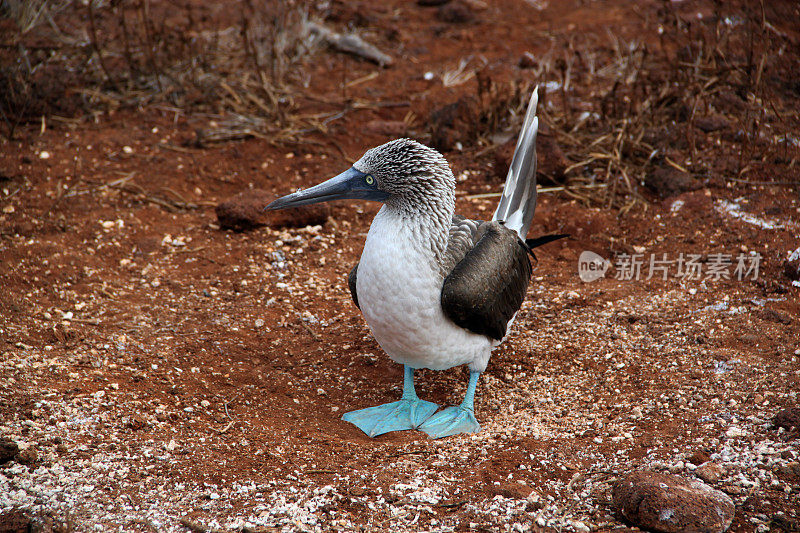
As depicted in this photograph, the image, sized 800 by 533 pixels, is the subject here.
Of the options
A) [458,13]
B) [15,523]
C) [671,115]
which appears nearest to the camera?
[15,523]

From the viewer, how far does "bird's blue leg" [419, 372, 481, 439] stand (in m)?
3.67

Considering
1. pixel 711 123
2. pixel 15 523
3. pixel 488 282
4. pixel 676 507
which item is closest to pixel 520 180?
pixel 488 282

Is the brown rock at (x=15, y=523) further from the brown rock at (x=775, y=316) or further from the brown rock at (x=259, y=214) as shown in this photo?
the brown rock at (x=775, y=316)

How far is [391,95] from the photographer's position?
24.3 feet

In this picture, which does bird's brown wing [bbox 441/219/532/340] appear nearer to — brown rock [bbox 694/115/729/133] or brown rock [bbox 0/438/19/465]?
brown rock [bbox 0/438/19/465]

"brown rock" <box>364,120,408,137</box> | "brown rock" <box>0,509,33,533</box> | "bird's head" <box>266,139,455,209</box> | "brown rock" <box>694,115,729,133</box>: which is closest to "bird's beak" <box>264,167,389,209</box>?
"bird's head" <box>266,139,455,209</box>

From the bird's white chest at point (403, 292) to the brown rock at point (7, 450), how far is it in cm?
163

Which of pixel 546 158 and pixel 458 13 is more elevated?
pixel 458 13

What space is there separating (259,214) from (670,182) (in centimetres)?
322

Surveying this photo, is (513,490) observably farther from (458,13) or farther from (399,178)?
(458,13)

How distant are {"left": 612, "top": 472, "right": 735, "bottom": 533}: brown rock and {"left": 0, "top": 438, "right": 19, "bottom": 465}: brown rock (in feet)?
8.43

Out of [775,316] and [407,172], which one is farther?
[775,316]

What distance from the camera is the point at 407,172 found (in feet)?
11.1

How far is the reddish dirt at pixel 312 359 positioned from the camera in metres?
3.09
